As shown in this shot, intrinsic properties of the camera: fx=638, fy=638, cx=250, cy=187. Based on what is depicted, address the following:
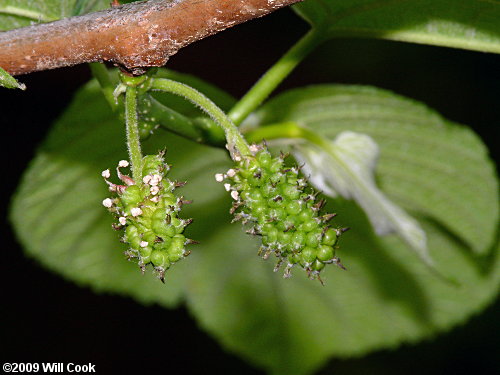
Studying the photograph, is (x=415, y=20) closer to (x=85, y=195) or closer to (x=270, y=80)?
(x=270, y=80)

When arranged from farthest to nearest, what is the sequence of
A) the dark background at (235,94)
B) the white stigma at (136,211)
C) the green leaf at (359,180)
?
the dark background at (235,94) < the green leaf at (359,180) < the white stigma at (136,211)

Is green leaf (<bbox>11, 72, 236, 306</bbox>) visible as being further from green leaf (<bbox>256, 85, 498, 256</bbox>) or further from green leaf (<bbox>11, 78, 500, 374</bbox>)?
green leaf (<bbox>256, 85, 498, 256</bbox>)

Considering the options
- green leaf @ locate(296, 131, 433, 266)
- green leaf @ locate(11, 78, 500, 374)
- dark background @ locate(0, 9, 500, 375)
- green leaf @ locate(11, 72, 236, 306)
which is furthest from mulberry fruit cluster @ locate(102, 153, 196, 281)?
dark background @ locate(0, 9, 500, 375)

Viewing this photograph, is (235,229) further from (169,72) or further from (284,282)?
(169,72)

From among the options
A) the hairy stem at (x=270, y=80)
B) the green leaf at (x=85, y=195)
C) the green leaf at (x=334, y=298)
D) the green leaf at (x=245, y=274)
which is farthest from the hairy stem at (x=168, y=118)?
the green leaf at (x=334, y=298)

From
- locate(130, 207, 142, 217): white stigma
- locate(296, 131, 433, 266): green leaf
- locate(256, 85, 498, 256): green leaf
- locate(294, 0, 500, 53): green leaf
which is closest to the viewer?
locate(130, 207, 142, 217): white stigma

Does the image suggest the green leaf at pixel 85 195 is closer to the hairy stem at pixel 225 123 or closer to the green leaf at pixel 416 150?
the green leaf at pixel 416 150

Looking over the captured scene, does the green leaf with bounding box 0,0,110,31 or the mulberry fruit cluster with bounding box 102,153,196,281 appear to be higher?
the green leaf with bounding box 0,0,110,31

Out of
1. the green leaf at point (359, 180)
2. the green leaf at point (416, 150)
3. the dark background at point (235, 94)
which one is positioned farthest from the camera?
the dark background at point (235, 94)
